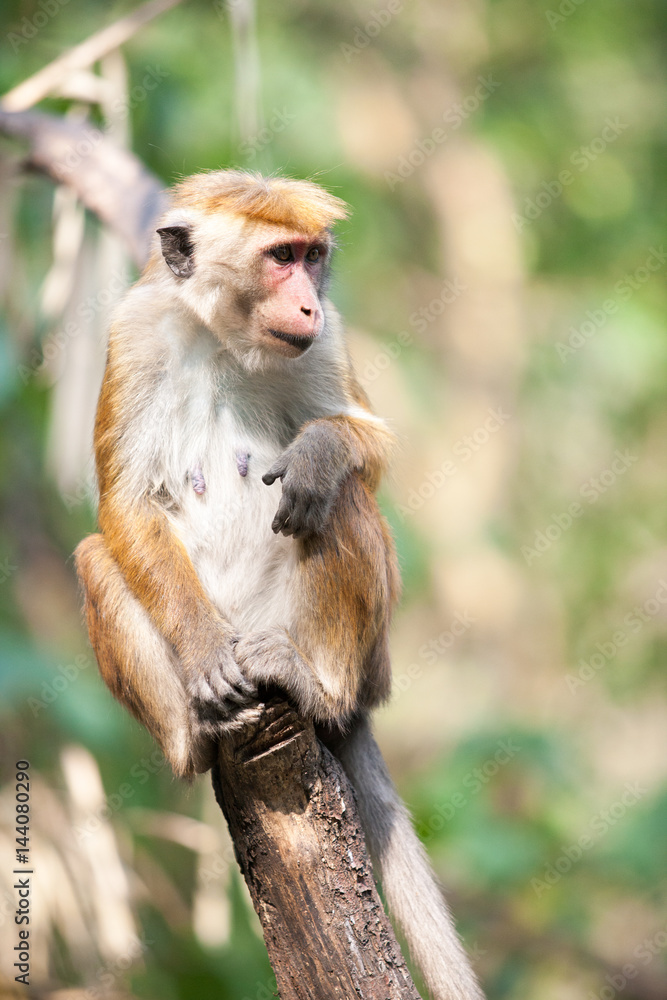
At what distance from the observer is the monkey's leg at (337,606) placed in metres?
3.90

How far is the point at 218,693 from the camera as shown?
362 centimetres

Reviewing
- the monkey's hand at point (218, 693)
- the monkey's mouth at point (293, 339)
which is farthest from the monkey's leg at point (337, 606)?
the monkey's mouth at point (293, 339)

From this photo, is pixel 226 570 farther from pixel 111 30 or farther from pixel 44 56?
pixel 44 56

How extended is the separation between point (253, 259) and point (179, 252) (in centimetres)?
38

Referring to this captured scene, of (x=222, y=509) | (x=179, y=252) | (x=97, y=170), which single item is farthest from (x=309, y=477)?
(x=97, y=170)

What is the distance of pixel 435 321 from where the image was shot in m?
12.2

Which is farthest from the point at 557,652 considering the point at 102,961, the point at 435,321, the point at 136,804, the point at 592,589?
the point at 102,961

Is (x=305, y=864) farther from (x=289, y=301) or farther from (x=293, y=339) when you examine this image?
(x=289, y=301)

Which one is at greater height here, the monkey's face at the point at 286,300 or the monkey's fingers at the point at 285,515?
the monkey's face at the point at 286,300

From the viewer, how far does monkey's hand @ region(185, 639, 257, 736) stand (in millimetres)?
3617

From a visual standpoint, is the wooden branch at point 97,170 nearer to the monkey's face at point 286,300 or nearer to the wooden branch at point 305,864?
the monkey's face at point 286,300

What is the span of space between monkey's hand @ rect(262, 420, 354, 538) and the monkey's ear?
918 millimetres

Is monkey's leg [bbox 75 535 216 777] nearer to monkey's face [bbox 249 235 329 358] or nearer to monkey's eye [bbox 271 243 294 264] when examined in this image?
monkey's face [bbox 249 235 329 358]

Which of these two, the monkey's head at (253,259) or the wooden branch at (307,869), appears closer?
the wooden branch at (307,869)
